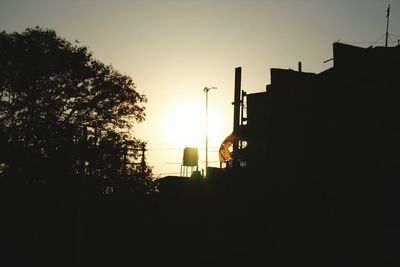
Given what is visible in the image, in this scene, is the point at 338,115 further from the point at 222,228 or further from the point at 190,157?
the point at 190,157

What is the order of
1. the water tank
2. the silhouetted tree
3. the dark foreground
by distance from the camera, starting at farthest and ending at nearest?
1. the water tank
2. the silhouetted tree
3. the dark foreground

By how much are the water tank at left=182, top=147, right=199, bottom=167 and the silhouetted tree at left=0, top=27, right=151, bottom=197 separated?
1428 cm

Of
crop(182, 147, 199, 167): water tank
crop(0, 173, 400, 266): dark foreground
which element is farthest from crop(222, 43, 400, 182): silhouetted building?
crop(182, 147, 199, 167): water tank

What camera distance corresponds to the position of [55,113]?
3148 centimetres

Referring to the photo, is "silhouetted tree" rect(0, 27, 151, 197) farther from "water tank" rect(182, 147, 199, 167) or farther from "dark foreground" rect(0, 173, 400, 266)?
"water tank" rect(182, 147, 199, 167)

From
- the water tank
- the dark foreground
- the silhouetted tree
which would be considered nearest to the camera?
the dark foreground

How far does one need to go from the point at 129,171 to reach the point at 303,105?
17.6 meters

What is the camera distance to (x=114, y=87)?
34.9 metres

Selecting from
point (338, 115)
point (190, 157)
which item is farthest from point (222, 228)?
point (190, 157)

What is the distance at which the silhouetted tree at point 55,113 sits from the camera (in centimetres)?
2927

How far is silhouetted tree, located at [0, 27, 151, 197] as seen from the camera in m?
29.3

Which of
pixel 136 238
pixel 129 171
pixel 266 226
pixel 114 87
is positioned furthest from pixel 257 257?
pixel 114 87

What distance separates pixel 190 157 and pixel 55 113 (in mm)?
20786

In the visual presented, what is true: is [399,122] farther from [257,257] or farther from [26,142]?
[26,142]
